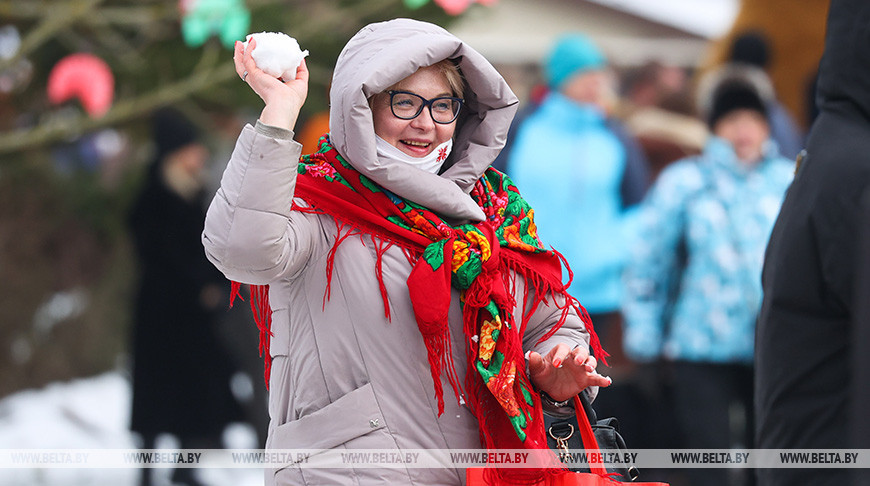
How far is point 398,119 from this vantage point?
3113mm

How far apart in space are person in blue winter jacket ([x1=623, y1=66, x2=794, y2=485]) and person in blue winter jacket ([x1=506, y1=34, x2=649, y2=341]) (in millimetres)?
286

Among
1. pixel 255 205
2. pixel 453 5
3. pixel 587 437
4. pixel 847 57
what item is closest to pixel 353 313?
pixel 255 205

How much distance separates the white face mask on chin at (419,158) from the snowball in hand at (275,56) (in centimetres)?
31

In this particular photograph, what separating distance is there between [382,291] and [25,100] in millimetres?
5365

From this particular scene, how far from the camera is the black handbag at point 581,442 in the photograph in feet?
10.4

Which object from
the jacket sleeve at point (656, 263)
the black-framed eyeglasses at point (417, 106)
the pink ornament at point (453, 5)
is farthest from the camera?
the pink ornament at point (453, 5)

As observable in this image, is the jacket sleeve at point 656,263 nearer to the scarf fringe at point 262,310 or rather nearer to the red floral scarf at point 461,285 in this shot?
the red floral scarf at point 461,285

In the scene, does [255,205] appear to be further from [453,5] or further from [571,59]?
[571,59]

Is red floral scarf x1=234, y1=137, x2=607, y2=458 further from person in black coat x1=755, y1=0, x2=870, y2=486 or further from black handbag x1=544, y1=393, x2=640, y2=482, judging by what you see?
person in black coat x1=755, y1=0, x2=870, y2=486

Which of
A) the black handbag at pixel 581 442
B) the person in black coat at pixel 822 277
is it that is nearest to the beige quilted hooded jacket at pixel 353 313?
the black handbag at pixel 581 442

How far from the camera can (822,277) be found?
115 inches

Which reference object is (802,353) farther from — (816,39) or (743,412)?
(816,39)

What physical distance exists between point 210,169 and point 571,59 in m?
2.72

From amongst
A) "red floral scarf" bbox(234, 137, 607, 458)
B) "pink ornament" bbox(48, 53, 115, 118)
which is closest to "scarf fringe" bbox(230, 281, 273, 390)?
"red floral scarf" bbox(234, 137, 607, 458)
